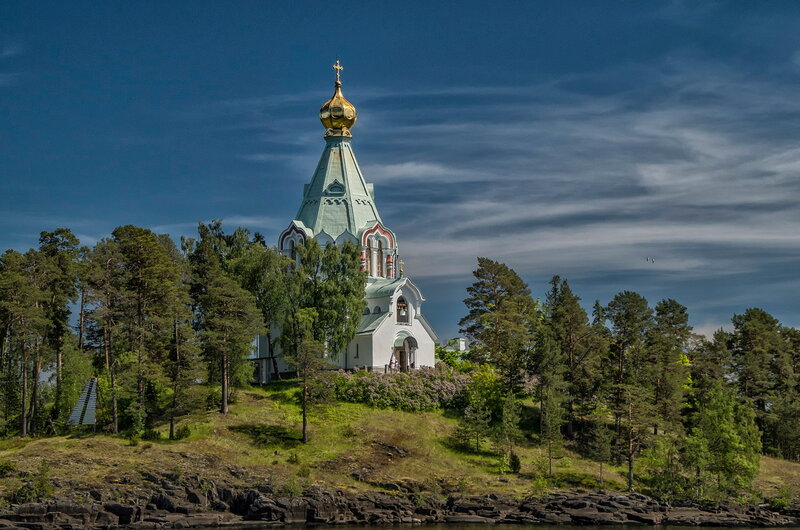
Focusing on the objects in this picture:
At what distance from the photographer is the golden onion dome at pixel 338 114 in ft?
212

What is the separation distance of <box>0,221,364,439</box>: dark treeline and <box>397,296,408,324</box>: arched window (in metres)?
7.69

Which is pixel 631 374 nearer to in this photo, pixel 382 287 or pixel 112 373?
pixel 382 287

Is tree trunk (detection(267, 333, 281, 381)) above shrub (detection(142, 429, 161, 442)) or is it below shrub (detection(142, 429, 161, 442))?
above

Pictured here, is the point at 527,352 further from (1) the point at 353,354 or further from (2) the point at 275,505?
(2) the point at 275,505

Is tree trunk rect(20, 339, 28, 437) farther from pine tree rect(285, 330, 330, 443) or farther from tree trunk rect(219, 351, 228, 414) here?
pine tree rect(285, 330, 330, 443)

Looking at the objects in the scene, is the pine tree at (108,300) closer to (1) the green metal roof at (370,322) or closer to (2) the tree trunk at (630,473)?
(1) the green metal roof at (370,322)

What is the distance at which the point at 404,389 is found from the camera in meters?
54.9

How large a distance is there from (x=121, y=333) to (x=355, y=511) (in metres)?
15.1

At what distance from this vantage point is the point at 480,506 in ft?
143

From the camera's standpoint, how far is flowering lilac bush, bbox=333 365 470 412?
54062 mm

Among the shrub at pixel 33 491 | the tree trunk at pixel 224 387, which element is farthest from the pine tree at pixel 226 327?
the shrub at pixel 33 491

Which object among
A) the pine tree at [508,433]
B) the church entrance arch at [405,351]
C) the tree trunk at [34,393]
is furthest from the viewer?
the church entrance arch at [405,351]

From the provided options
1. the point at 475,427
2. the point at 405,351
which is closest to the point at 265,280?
the point at 405,351

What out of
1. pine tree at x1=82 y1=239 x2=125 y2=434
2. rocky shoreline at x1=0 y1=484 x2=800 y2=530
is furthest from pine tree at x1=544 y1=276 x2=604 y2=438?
pine tree at x1=82 y1=239 x2=125 y2=434
